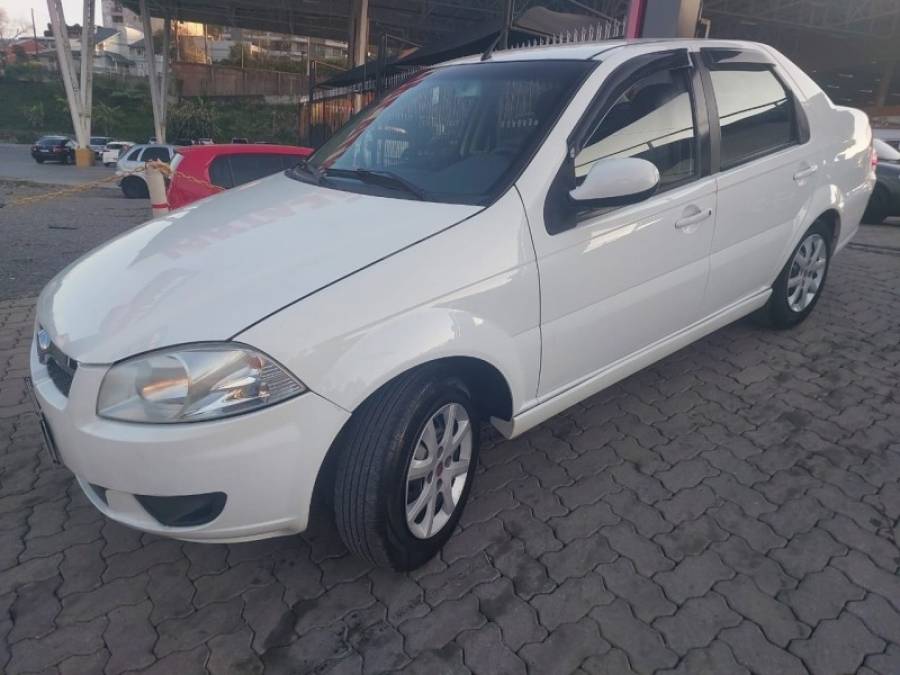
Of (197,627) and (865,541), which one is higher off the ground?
(865,541)

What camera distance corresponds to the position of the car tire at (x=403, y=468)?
1.96 m

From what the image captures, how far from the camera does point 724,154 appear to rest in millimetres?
3113

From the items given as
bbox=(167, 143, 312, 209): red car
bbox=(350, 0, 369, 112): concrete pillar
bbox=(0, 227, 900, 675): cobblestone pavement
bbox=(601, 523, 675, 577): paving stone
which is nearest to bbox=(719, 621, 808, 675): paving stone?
bbox=(0, 227, 900, 675): cobblestone pavement

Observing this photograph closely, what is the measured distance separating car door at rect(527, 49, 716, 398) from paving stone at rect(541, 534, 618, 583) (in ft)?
1.93

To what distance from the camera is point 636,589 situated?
2160mm

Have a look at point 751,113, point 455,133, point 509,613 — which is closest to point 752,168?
point 751,113

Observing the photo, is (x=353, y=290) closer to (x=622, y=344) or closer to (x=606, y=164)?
(x=606, y=164)

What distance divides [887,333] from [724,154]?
2303mm

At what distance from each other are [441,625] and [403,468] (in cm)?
52

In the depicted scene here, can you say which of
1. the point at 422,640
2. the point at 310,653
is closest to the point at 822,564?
the point at 422,640

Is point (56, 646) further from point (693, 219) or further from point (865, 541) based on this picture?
point (693, 219)

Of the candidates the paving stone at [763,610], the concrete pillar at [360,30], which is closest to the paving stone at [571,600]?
the paving stone at [763,610]

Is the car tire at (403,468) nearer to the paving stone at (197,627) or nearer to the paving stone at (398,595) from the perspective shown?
the paving stone at (398,595)

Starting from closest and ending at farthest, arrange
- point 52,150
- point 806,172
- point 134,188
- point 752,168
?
point 752,168 → point 806,172 → point 134,188 → point 52,150
